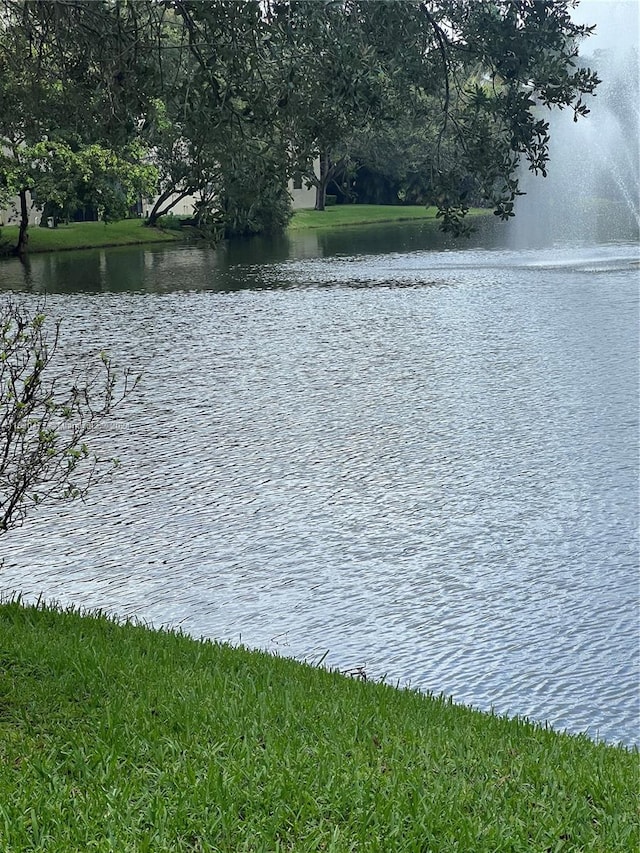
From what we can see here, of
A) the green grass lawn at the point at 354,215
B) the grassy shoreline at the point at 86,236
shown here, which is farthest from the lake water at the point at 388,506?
the green grass lawn at the point at 354,215

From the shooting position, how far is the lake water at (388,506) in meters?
8.31

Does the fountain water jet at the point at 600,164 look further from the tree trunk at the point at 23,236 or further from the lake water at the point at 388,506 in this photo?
the lake water at the point at 388,506

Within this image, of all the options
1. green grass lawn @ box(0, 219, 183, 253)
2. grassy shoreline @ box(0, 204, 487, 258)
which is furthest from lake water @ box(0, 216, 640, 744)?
green grass lawn @ box(0, 219, 183, 253)

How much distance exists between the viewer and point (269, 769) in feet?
14.2

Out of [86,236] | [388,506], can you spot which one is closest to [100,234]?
[86,236]

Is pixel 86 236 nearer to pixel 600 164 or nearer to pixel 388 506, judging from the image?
pixel 600 164

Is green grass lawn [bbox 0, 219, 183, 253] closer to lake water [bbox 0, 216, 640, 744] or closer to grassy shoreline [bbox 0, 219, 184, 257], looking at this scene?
grassy shoreline [bbox 0, 219, 184, 257]

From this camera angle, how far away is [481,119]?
25.7 ft

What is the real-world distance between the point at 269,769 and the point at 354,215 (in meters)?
76.1

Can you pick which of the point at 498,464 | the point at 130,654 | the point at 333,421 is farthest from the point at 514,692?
the point at 333,421

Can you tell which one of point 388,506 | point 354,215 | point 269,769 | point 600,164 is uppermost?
point 600,164

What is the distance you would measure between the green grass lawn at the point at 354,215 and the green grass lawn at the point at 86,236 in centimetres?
1197

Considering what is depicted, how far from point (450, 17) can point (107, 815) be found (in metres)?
5.50

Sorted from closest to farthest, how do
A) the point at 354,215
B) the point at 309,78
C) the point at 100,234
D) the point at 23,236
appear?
the point at 309,78, the point at 23,236, the point at 100,234, the point at 354,215
